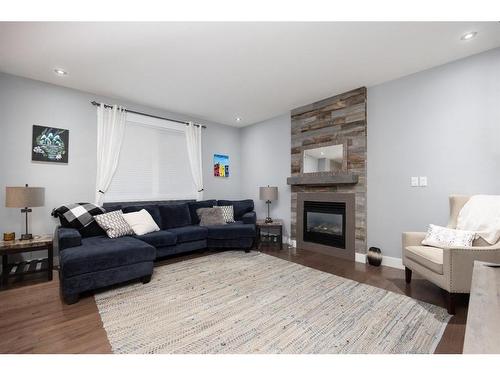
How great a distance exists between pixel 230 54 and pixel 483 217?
3.11 meters

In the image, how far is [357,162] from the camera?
349 centimetres

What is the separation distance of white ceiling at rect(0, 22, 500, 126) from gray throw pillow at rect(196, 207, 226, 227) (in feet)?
6.68

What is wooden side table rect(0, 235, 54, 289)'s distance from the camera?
97.2 inches

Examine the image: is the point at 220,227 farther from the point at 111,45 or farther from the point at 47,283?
the point at 111,45

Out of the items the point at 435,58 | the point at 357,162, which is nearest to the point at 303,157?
the point at 357,162

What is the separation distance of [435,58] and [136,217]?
4428mm

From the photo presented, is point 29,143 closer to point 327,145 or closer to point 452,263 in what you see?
point 327,145

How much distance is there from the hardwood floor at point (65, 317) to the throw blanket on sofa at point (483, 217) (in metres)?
0.69

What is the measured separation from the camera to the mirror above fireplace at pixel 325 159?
3678mm

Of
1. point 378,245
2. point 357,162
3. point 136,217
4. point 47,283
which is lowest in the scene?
point 47,283

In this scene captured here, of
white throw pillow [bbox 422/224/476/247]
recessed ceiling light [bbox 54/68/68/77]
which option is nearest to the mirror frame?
white throw pillow [bbox 422/224/476/247]

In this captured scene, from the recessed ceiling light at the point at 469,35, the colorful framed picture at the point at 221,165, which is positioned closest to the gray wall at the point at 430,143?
the recessed ceiling light at the point at 469,35
